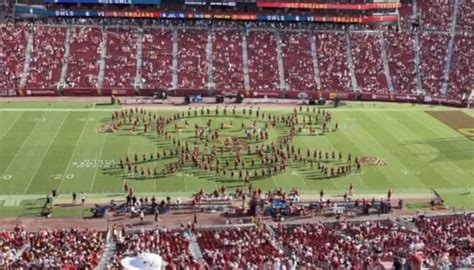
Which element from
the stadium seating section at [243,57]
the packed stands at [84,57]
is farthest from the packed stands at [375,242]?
the packed stands at [84,57]

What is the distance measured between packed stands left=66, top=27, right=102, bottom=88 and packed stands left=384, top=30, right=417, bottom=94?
30099 mm

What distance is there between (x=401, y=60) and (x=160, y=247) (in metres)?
54.0

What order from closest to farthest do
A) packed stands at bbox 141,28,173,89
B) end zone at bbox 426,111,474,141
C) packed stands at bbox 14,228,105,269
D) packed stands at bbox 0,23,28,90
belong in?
1. packed stands at bbox 14,228,105,269
2. end zone at bbox 426,111,474,141
3. packed stands at bbox 0,23,28,90
4. packed stands at bbox 141,28,173,89

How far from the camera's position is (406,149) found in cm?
4925

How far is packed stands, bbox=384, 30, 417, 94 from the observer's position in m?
71.7

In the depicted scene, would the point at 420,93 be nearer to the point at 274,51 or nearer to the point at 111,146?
the point at 274,51

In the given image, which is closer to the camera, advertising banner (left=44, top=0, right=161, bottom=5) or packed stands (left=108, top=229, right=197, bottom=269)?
packed stands (left=108, top=229, right=197, bottom=269)

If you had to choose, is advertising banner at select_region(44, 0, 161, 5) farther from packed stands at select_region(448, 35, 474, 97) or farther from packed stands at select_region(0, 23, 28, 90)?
packed stands at select_region(448, 35, 474, 97)

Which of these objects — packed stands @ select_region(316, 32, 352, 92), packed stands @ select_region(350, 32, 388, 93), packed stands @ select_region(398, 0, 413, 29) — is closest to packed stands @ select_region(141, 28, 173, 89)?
packed stands @ select_region(316, 32, 352, 92)

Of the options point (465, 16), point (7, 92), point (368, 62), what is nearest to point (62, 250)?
point (7, 92)

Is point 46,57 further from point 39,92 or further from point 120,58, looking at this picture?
point 120,58

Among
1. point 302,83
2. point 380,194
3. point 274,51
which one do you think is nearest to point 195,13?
point 274,51

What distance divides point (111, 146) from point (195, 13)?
33418mm

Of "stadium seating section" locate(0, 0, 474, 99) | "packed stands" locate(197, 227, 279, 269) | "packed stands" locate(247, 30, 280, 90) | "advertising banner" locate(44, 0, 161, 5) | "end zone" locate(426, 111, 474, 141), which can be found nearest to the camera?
"packed stands" locate(197, 227, 279, 269)
